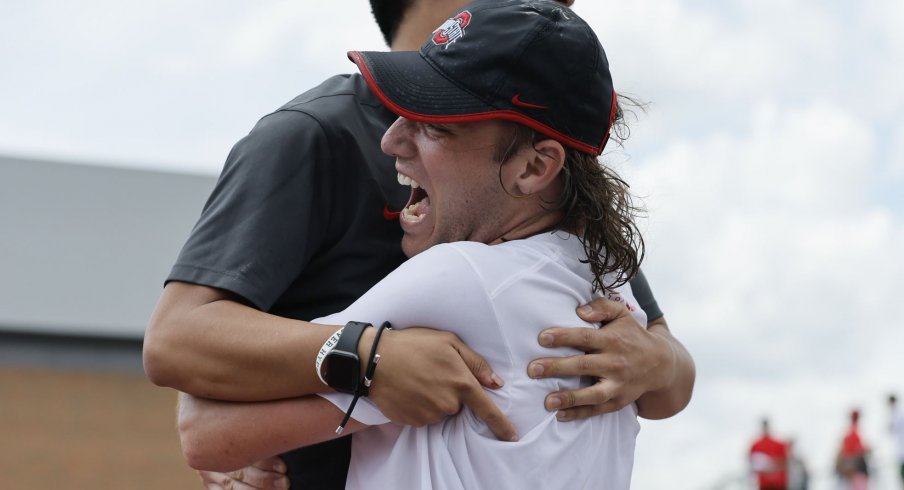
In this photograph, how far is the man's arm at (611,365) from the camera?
2.06m

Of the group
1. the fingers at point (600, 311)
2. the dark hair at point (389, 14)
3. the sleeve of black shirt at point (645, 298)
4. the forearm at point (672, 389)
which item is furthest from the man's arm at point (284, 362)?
the dark hair at point (389, 14)

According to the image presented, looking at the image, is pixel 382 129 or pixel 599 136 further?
pixel 382 129

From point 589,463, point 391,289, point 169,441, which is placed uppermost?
point 391,289

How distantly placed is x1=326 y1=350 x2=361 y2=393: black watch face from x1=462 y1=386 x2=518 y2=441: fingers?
0.20 metres

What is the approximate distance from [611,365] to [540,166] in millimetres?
419

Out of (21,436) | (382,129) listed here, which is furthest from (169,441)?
(382,129)

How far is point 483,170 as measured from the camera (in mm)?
2170

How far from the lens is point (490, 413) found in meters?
1.97

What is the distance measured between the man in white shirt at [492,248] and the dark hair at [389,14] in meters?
0.59

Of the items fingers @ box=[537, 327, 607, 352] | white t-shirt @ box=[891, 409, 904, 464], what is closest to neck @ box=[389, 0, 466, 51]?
fingers @ box=[537, 327, 607, 352]

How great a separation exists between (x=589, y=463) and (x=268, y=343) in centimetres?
64

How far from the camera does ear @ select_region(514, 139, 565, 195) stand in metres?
2.18

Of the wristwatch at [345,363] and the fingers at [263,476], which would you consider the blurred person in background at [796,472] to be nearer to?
the fingers at [263,476]

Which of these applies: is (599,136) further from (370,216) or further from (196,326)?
(196,326)
